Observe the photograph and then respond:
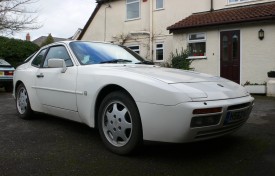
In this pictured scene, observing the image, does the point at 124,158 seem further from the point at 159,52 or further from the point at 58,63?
the point at 159,52

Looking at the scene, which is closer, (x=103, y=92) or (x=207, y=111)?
(x=207, y=111)

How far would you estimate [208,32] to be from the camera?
14.2 metres

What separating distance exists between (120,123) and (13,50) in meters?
16.2

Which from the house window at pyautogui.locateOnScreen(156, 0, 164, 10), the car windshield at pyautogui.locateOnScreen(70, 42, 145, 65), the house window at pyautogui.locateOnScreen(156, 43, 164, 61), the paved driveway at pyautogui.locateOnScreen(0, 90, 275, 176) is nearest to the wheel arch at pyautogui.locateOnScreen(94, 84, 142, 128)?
the paved driveway at pyautogui.locateOnScreen(0, 90, 275, 176)

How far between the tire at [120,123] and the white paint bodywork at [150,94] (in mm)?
105

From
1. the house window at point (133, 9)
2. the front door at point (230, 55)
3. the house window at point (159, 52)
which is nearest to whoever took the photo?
the front door at point (230, 55)

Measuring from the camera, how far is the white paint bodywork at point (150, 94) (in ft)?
10.2

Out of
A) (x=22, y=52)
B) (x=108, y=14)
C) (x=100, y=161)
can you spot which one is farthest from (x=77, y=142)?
(x=108, y=14)

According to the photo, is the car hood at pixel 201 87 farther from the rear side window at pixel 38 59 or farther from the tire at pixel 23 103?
the tire at pixel 23 103

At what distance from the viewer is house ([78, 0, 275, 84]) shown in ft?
41.4

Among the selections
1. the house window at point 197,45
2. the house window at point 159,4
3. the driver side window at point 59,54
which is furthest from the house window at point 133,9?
the driver side window at point 59,54

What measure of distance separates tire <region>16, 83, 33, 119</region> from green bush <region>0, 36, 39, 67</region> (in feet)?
40.7

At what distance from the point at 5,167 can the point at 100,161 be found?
94 centimetres

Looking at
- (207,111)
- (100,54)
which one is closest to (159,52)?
(100,54)
